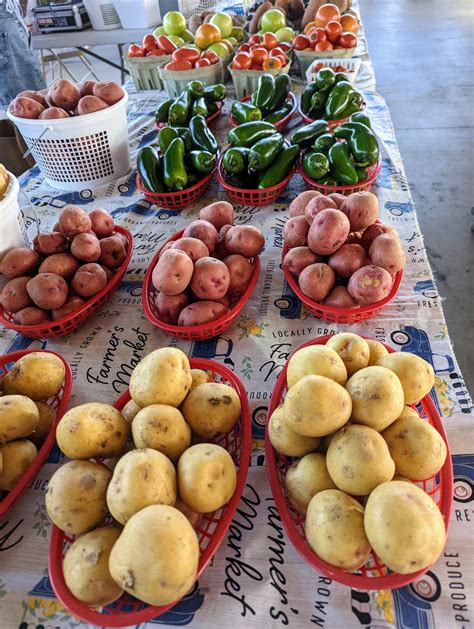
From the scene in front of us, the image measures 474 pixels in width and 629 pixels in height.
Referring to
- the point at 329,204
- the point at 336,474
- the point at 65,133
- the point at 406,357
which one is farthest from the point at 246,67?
the point at 336,474

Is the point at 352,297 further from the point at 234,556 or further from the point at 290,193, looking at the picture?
the point at 290,193

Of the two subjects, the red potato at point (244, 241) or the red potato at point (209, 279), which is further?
the red potato at point (244, 241)

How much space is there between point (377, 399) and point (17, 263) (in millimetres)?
1015

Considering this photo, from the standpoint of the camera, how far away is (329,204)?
→ 1164mm

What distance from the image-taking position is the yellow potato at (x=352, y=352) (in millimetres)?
823

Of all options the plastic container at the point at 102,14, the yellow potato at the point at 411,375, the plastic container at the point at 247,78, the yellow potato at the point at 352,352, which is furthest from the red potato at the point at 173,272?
the plastic container at the point at 102,14

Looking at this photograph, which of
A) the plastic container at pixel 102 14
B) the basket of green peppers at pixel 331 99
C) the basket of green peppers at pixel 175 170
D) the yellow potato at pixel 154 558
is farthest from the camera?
the plastic container at pixel 102 14

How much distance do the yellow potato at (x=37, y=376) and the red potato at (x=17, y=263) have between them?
0.34m

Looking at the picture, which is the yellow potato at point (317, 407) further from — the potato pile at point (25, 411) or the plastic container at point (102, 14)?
the plastic container at point (102, 14)

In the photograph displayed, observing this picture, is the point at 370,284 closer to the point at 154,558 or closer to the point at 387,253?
the point at 387,253

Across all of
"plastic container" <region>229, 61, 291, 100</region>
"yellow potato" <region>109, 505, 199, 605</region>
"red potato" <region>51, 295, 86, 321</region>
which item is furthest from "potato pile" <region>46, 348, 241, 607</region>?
"plastic container" <region>229, 61, 291, 100</region>

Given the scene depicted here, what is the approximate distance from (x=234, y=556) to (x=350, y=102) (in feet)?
6.19

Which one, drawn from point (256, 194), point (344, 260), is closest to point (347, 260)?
point (344, 260)

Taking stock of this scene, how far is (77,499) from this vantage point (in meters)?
0.67
